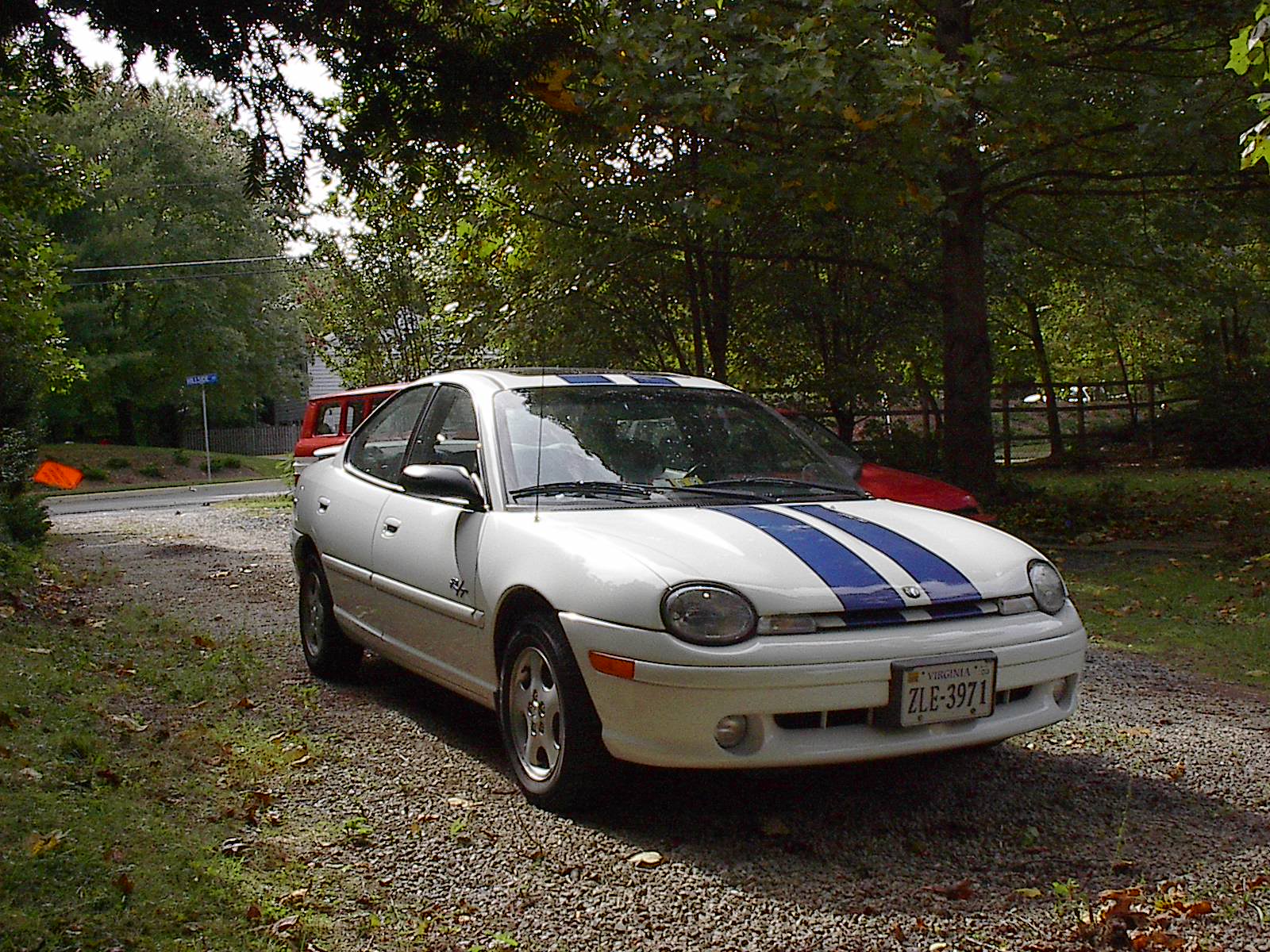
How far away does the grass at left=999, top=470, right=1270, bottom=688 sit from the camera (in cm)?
755

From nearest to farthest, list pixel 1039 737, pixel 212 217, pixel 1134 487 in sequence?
1. pixel 1039 737
2. pixel 1134 487
3. pixel 212 217

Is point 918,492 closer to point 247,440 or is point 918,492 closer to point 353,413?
point 353,413

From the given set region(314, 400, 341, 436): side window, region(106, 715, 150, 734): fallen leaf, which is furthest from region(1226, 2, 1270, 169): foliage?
region(314, 400, 341, 436): side window

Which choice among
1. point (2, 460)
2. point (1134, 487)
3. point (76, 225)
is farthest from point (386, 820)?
point (76, 225)

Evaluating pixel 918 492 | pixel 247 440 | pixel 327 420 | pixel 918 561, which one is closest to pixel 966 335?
pixel 918 492

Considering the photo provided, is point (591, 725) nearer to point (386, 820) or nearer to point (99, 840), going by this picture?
point (386, 820)

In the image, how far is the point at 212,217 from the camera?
38.4 meters

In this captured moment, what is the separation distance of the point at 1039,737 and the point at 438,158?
11.1 feet

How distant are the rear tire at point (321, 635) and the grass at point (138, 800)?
1.12ft

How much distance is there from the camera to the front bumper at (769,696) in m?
3.81

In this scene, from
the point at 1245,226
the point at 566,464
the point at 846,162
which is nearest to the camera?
the point at 566,464

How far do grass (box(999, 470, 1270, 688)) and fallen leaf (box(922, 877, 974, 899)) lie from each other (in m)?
3.65

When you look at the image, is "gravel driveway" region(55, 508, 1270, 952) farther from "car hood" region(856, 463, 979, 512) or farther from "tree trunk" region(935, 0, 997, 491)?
"tree trunk" region(935, 0, 997, 491)

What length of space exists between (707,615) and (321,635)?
10.7ft
